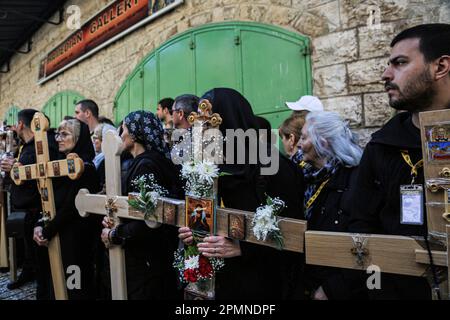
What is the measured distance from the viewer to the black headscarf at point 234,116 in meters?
1.63

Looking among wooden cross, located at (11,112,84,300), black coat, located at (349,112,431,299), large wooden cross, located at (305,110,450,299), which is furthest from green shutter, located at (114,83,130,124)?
large wooden cross, located at (305,110,450,299)

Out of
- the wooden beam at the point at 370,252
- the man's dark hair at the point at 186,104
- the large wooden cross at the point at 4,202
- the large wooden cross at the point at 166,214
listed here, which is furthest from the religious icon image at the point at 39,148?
the wooden beam at the point at 370,252

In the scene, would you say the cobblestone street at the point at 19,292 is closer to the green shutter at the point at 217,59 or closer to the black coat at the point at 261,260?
the black coat at the point at 261,260

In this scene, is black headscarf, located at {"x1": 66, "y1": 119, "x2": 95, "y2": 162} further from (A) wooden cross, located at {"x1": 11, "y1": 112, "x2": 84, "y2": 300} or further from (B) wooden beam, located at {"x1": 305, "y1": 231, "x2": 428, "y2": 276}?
(B) wooden beam, located at {"x1": 305, "y1": 231, "x2": 428, "y2": 276}

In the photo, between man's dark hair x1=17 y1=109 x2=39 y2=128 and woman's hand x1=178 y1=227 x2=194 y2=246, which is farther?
man's dark hair x1=17 y1=109 x2=39 y2=128

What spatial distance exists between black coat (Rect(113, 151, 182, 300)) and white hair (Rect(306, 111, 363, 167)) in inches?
36.6

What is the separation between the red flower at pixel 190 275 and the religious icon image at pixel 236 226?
274 millimetres

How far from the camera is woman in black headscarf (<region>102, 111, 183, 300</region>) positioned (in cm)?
216

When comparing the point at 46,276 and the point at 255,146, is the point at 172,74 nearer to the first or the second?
the point at 46,276

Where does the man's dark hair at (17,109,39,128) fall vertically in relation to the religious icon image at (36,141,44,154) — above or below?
above

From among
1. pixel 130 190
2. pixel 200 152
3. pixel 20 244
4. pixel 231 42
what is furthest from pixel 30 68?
pixel 200 152

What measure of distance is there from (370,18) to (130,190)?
246cm
